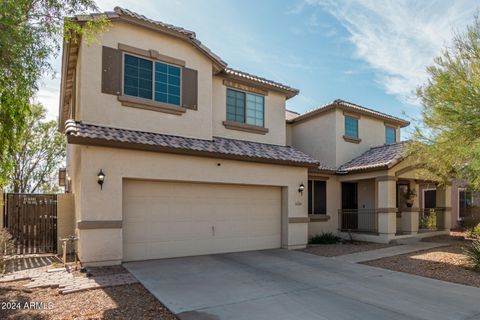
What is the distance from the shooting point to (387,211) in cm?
1470

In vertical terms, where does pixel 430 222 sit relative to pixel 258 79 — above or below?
below

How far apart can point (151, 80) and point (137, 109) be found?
1.10m

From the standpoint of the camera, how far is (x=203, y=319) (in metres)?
5.46

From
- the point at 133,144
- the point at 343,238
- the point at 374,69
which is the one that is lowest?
the point at 343,238

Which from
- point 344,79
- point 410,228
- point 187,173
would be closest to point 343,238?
point 410,228

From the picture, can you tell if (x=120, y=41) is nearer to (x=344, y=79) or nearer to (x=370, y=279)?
(x=370, y=279)

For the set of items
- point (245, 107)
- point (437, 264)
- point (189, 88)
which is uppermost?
point (189, 88)

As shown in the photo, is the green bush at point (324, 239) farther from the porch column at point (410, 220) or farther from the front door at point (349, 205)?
the porch column at point (410, 220)

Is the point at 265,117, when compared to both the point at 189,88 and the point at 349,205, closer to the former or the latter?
the point at 189,88

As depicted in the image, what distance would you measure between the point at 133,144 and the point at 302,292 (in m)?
5.98

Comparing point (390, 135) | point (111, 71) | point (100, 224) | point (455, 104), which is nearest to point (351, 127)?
point (390, 135)

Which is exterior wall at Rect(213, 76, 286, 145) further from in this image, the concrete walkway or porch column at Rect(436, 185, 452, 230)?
porch column at Rect(436, 185, 452, 230)

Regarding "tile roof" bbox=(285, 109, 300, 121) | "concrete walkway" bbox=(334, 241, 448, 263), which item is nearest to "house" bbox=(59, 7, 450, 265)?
"concrete walkway" bbox=(334, 241, 448, 263)

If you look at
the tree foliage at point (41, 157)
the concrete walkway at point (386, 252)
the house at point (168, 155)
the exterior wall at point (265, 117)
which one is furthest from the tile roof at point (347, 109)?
the tree foliage at point (41, 157)
